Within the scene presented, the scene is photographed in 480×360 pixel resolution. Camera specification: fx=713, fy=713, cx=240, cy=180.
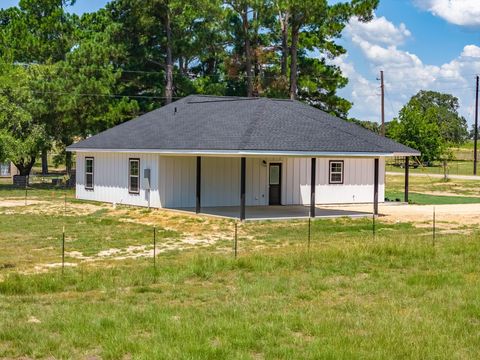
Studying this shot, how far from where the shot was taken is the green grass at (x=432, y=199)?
1334 inches

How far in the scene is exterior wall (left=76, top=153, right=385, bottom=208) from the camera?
93.7ft

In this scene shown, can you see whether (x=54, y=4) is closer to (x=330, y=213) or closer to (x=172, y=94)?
(x=172, y=94)

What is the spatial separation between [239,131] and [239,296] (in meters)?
15.3

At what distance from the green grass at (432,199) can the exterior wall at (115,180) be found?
1280cm

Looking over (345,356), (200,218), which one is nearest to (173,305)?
(345,356)

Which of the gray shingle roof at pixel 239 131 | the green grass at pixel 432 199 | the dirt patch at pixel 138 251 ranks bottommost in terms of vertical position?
the dirt patch at pixel 138 251

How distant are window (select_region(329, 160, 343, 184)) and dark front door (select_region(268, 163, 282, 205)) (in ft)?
9.42

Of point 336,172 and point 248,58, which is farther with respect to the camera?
point 248,58

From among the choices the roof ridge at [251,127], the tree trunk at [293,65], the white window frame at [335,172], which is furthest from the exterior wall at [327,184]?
the tree trunk at [293,65]

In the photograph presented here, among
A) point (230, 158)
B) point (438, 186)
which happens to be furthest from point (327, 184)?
point (438, 186)

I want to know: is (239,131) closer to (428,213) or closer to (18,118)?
(428,213)

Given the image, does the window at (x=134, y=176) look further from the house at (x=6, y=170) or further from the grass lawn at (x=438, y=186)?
the house at (x=6, y=170)

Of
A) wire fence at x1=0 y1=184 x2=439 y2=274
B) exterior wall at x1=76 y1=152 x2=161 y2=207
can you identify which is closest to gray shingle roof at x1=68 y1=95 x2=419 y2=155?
exterior wall at x1=76 y1=152 x2=161 y2=207

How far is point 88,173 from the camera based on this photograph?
109 feet
